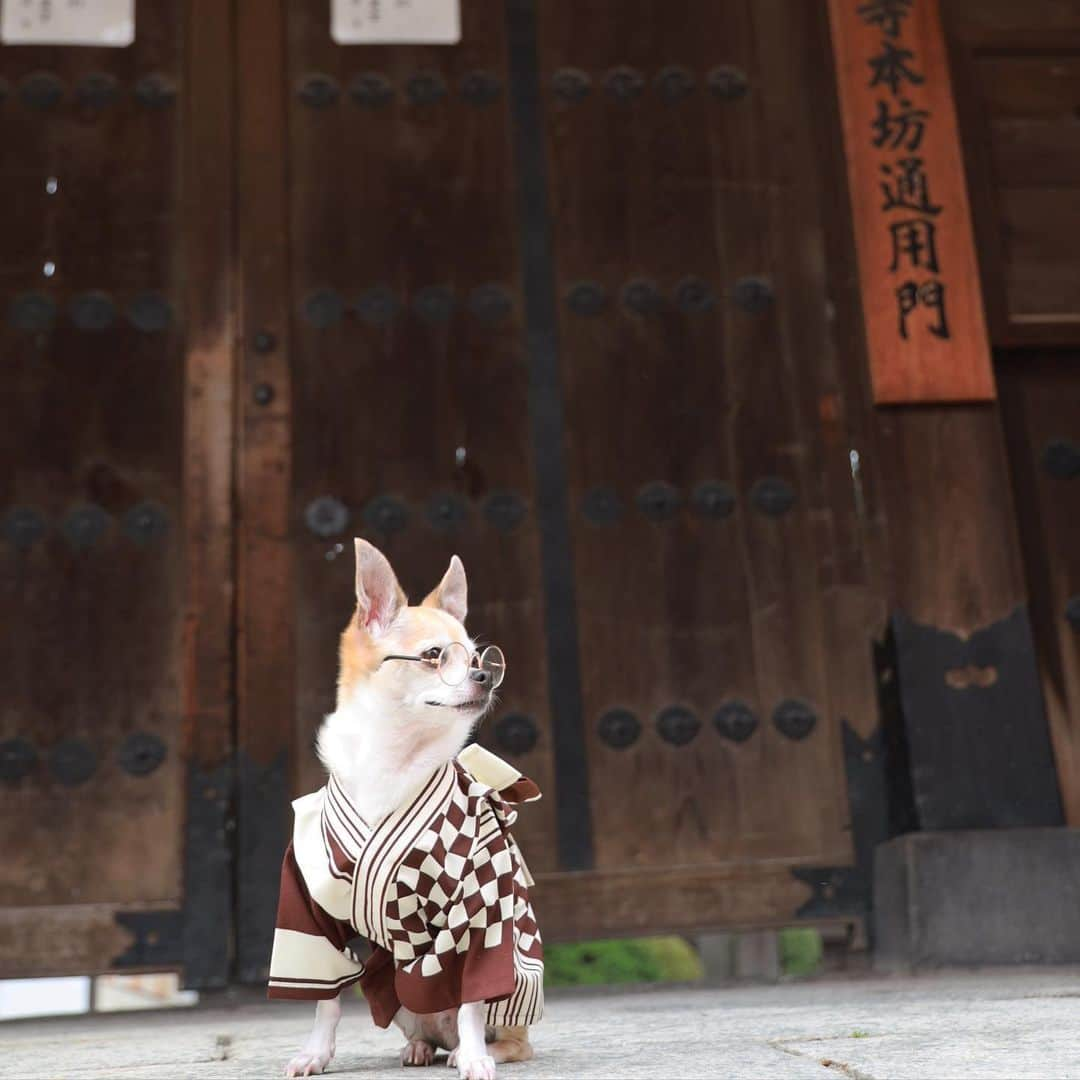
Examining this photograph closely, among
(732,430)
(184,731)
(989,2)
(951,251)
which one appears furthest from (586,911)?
(989,2)

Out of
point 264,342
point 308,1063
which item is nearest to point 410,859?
point 308,1063

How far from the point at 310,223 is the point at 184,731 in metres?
1.62

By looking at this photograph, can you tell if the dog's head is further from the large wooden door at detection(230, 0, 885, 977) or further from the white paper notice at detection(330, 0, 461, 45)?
the white paper notice at detection(330, 0, 461, 45)

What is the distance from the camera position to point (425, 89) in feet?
14.2

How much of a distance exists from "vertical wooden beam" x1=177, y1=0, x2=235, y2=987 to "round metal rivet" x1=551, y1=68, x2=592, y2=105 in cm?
106

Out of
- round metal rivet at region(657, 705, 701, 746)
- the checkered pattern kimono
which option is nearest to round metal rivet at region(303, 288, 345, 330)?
round metal rivet at region(657, 705, 701, 746)

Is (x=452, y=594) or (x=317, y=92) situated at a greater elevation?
(x=317, y=92)

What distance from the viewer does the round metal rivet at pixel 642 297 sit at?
4.20m

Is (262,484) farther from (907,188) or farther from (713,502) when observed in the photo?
(907,188)

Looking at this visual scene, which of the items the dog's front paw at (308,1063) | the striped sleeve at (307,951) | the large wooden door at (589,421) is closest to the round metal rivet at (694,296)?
the large wooden door at (589,421)

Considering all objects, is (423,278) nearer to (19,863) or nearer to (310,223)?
(310,223)

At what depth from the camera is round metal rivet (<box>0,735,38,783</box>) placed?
3686 mm

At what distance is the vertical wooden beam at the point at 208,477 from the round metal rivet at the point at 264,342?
0.08 m

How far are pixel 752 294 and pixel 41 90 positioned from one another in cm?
236
